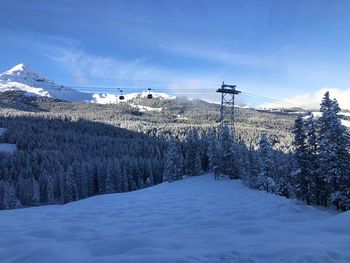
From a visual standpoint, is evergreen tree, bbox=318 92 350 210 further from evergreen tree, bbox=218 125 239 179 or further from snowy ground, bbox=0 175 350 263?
evergreen tree, bbox=218 125 239 179

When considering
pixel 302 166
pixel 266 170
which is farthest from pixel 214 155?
pixel 302 166

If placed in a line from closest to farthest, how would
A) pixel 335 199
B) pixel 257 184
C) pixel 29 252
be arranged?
pixel 29 252
pixel 335 199
pixel 257 184

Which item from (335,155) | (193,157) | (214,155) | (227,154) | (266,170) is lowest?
(266,170)

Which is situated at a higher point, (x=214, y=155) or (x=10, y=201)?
(x=214, y=155)

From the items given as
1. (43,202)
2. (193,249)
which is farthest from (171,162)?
(193,249)

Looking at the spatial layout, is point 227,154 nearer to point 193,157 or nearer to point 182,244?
point 193,157

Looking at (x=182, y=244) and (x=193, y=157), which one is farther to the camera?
(x=193, y=157)

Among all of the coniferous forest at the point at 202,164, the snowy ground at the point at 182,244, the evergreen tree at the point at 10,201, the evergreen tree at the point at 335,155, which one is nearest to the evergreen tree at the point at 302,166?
the coniferous forest at the point at 202,164

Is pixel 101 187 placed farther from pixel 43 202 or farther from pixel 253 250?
pixel 253 250

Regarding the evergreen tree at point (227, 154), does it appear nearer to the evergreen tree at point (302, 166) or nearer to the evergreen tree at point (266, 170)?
the evergreen tree at point (266, 170)

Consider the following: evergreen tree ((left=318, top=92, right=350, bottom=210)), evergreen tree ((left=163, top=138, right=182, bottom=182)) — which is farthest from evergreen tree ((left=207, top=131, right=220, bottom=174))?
evergreen tree ((left=318, top=92, right=350, bottom=210))

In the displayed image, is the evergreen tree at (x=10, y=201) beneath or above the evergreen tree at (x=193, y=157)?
beneath

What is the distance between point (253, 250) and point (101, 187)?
351 feet

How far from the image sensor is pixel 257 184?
4609 centimetres
